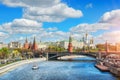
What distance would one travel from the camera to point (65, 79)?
65.0m

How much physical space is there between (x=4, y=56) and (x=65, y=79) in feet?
240

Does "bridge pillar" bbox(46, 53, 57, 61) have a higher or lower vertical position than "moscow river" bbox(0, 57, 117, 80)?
higher

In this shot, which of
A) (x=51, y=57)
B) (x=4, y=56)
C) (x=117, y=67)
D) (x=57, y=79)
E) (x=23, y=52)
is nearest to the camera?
(x=57, y=79)

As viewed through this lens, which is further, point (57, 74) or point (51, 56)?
point (51, 56)

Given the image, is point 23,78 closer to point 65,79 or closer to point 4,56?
point 65,79

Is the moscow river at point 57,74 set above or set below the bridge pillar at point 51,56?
below

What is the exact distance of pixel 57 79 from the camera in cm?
6431

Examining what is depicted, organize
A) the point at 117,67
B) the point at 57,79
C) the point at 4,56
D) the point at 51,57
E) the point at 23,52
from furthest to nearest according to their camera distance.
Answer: the point at 23,52 → the point at 51,57 → the point at 4,56 → the point at 117,67 → the point at 57,79

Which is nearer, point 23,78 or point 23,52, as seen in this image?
point 23,78

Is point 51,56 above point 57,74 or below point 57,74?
above

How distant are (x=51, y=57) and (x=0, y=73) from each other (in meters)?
86.4

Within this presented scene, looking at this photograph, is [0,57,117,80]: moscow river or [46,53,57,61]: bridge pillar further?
[46,53,57,61]: bridge pillar

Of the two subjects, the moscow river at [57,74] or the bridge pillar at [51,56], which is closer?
the moscow river at [57,74]

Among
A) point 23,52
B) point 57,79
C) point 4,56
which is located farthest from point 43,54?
point 57,79
